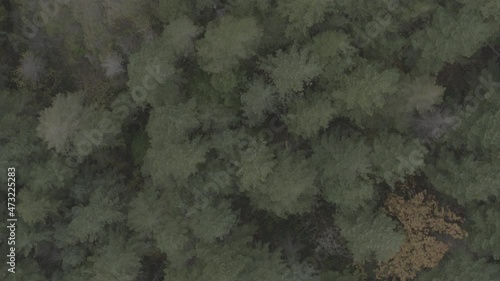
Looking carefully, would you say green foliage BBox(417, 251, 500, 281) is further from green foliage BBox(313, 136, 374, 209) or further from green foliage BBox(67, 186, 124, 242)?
green foliage BBox(67, 186, 124, 242)

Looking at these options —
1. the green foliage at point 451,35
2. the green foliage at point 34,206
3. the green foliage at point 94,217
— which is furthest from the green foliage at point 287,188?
the green foliage at point 34,206

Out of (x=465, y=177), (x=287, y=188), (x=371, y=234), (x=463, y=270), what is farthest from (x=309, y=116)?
(x=463, y=270)

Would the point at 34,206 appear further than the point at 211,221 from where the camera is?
Yes

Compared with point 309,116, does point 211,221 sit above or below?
below

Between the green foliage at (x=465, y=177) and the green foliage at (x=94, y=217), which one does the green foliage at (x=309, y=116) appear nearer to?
the green foliage at (x=465, y=177)

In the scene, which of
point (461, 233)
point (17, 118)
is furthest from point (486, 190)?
point (17, 118)

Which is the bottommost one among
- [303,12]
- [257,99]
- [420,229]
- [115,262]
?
[420,229]

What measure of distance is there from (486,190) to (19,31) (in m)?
23.8

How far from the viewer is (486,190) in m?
20.5

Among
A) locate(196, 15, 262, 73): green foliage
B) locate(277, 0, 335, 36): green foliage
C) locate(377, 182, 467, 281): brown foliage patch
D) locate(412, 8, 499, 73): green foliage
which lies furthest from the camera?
locate(377, 182, 467, 281): brown foliage patch

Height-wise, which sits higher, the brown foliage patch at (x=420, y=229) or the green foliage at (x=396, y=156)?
the green foliage at (x=396, y=156)

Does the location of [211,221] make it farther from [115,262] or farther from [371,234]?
Result: [371,234]

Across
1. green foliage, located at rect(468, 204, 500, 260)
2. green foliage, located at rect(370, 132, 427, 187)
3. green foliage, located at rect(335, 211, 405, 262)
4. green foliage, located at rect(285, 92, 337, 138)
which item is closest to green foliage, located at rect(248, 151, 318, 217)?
green foliage, located at rect(285, 92, 337, 138)

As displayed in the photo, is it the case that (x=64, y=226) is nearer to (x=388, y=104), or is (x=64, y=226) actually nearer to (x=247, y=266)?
(x=247, y=266)
